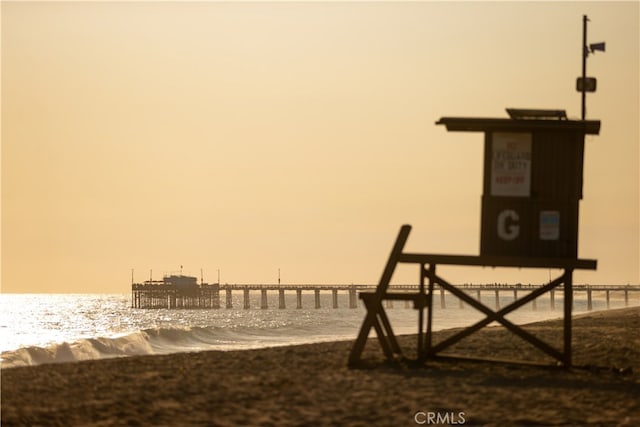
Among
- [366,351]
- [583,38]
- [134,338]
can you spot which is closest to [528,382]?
[366,351]

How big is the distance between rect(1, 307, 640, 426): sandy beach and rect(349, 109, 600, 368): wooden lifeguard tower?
1188 millimetres

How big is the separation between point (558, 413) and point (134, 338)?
40.7 m

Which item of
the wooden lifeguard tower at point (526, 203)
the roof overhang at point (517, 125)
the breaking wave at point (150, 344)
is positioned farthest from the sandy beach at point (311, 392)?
the breaking wave at point (150, 344)

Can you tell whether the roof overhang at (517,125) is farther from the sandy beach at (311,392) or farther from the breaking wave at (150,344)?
the breaking wave at (150,344)

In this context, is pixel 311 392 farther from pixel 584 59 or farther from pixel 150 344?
pixel 150 344

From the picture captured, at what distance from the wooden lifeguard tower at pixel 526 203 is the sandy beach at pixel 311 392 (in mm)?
1188

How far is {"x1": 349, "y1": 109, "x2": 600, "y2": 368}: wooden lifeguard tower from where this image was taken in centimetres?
1652

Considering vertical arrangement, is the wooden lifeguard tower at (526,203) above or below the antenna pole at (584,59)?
below

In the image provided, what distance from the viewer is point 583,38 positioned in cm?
1891

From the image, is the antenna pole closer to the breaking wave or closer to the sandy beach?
the sandy beach

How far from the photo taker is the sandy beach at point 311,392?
11.8 metres

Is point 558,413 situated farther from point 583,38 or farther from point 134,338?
point 134,338

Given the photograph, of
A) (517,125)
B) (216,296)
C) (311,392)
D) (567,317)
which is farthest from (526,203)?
(216,296)

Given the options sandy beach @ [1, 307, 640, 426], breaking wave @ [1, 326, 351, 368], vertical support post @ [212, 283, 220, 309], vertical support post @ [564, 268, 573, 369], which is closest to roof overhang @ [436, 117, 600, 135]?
vertical support post @ [564, 268, 573, 369]
